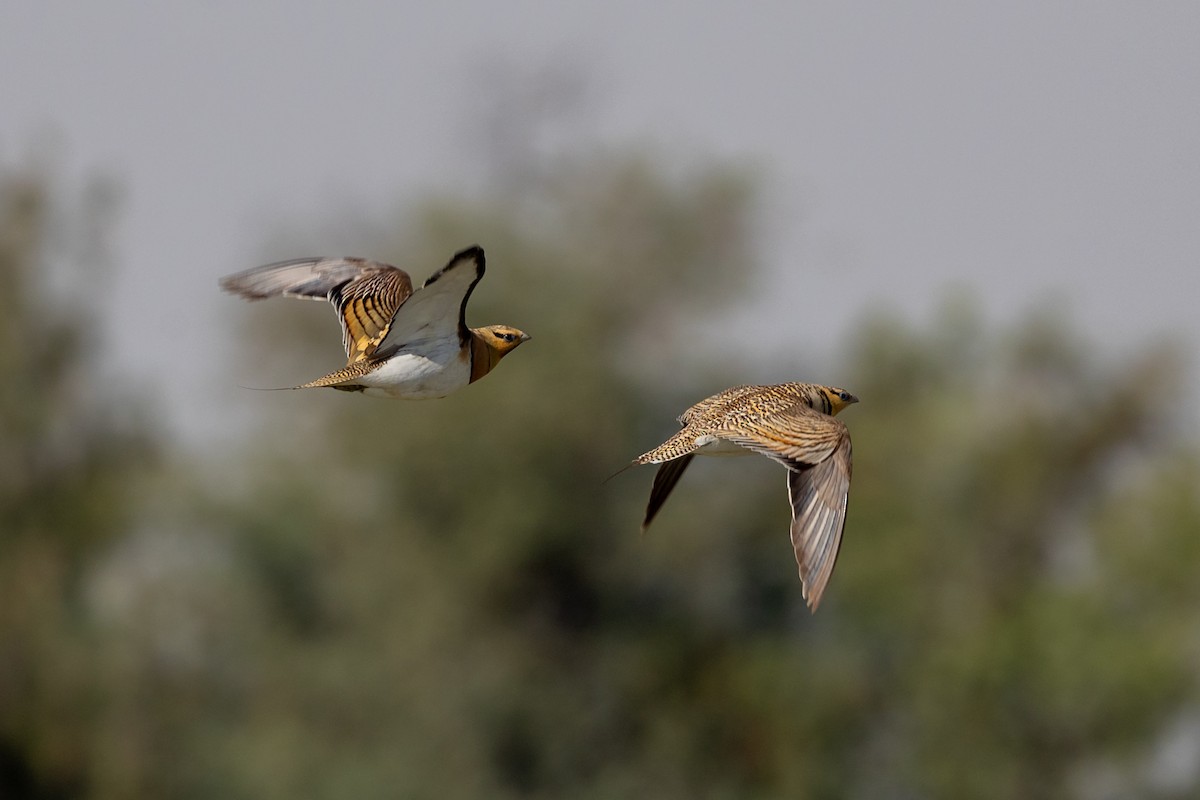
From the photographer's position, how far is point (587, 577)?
139 ft

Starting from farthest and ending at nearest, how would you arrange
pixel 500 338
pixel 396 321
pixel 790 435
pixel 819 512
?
1. pixel 500 338
2. pixel 790 435
3. pixel 396 321
4. pixel 819 512

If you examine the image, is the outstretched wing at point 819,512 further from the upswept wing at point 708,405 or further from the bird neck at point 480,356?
the bird neck at point 480,356

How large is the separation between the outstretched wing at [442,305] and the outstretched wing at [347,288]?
49cm

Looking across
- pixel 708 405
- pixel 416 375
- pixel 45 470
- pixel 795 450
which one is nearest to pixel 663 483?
pixel 708 405

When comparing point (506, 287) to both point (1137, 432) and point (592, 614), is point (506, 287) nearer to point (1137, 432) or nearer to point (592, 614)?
point (592, 614)

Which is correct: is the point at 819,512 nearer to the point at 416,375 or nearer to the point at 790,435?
the point at 790,435

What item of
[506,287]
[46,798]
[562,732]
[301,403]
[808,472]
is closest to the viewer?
[808,472]

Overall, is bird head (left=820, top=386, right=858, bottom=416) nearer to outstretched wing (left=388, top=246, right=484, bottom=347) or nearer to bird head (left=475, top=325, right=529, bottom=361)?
bird head (left=475, top=325, right=529, bottom=361)

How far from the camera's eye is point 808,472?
10.4 m

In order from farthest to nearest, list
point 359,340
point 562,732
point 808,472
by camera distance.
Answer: point 562,732, point 359,340, point 808,472

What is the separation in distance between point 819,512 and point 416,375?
2.15m

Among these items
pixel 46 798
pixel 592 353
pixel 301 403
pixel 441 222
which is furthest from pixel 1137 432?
pixel 46 798

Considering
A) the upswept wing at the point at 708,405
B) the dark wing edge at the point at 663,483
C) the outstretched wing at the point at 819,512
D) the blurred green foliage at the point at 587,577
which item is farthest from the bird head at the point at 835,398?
the blurred green foliage at the point at 587,577

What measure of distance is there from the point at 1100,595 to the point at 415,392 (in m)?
30.0
